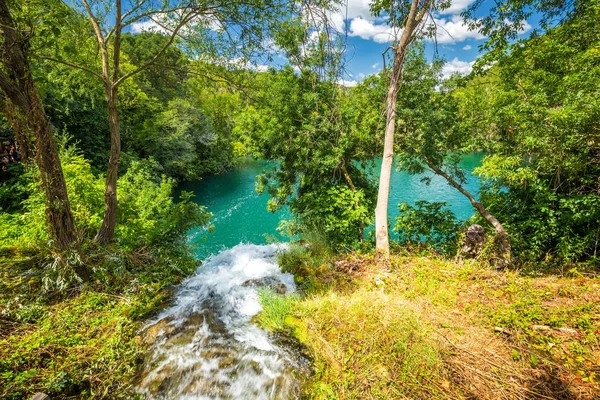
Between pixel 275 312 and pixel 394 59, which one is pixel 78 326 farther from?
pixel 394 59

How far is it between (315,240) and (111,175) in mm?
5034

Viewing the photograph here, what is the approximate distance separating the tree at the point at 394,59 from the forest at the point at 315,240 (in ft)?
0.13

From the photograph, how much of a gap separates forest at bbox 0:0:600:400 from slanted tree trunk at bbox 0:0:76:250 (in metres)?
0.03

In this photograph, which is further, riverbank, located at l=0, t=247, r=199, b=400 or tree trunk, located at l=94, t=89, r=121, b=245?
tree trunk, located at l=94, t=89, r=121, b=245

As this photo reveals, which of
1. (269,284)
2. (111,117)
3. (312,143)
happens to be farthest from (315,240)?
(111,117)

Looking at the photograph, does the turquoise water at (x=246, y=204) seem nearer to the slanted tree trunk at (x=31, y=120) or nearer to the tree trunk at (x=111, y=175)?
the tree trunk at (x=111, y=175)

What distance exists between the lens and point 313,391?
272 centimetres

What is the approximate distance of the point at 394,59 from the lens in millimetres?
4867

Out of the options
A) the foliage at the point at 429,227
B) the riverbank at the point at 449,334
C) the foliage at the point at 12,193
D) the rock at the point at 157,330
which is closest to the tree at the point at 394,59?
the riverbank at the point at 449,334

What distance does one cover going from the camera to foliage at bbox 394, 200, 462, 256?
265 inches

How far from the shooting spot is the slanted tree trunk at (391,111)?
445cm

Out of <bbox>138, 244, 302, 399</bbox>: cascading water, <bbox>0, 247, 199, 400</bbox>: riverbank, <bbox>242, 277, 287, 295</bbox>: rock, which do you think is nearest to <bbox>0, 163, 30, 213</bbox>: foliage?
<bbox>0, 247, 199, 400</bbox>: riverbank

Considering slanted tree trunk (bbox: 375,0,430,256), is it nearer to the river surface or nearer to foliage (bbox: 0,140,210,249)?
the river surface

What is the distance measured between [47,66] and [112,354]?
577cm
